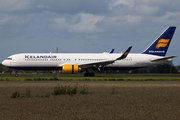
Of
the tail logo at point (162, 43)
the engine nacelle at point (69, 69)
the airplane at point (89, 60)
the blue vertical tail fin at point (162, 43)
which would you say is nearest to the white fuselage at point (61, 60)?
the airplane at point (89, 60)

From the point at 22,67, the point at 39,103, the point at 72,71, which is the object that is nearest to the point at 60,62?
the point at 72,71

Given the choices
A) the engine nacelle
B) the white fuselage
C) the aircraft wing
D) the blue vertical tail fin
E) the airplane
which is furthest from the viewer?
the blue vertical tail fin

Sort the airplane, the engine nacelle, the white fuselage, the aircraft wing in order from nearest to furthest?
the aircraft wing
the engine nacelle
the airplane
the white fuselage

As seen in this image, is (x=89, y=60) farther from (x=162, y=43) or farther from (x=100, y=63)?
(x=162, y=43)

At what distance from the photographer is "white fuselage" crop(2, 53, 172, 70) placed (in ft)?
134

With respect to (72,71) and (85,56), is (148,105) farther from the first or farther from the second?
(85,56)

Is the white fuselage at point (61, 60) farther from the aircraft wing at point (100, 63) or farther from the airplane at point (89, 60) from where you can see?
the aircraft wing at point (100, 63)

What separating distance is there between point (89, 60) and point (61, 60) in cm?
476

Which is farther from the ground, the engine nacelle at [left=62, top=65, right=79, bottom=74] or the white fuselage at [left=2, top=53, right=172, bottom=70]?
the white fuselage at [left=2, top=53, right=172, bottom=70]

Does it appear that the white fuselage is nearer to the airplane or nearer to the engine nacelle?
the airplane

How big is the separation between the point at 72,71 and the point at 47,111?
2776 cm

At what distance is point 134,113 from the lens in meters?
10.7

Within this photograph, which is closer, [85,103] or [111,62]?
[85,103]

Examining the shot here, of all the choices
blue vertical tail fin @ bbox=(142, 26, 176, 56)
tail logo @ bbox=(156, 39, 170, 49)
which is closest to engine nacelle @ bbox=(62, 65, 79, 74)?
blue vertical tail fin @ bbox=(142, 26, 176, 56)
